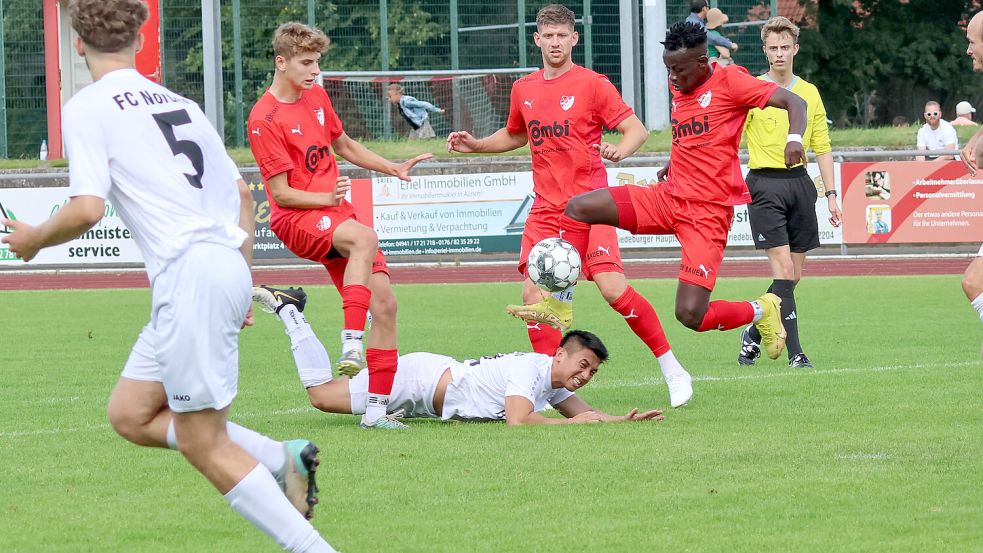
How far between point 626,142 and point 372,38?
2196cm

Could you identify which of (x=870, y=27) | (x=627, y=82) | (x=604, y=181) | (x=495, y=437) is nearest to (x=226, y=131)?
(x=627, y=82)

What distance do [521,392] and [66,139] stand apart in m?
3.74

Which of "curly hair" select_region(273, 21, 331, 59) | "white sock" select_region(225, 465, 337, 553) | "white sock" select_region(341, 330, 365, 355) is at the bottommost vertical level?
"white sock" select_region(225, 465, 337, 553)

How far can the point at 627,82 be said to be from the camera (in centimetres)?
2897

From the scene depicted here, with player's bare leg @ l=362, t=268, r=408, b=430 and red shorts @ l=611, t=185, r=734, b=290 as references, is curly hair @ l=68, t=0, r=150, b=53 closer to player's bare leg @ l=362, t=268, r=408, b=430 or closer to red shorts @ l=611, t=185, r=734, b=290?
player's bare leg @ l=362, t=268, r=408, b=430

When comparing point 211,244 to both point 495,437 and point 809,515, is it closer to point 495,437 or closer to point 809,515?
point 809,515

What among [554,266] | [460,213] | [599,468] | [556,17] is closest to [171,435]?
[599,468]

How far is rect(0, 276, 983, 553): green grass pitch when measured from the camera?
Result: 5117 mm

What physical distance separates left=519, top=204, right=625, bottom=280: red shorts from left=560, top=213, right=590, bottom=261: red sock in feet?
0.24

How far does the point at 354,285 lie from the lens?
7695 mm

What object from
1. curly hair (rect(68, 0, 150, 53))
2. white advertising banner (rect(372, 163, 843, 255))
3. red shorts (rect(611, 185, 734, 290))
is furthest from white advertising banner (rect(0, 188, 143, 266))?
curly hair (rect(68, 0, 150, 53))

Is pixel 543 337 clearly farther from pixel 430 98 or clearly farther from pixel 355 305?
pixel 430 98

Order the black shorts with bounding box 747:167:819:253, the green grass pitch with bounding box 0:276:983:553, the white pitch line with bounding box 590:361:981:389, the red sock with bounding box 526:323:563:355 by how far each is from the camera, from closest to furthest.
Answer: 1. the green grass pitch with bounding box 0:276:983:553
2. the red sock with bounding box 526:323:563:355
3. the white pitch line with bounding box 590:361:981:389
4. the black shorts with bounding box 747:167:819:253

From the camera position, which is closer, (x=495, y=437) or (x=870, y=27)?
(x=495, y=437)
